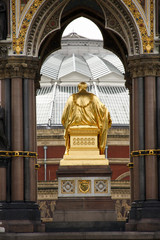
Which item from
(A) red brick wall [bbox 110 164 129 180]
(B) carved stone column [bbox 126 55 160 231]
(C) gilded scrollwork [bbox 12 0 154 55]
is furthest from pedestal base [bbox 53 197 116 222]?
(A) red brick wall [bbox 110 164 129 180]

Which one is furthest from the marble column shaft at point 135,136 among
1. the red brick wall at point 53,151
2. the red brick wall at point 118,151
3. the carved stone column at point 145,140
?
the red brick wall at point 53,151

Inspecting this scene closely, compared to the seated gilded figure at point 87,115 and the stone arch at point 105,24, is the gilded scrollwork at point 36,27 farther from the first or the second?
the seated gilded figure at point 87,115

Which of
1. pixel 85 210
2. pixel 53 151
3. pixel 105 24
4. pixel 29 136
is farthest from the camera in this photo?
pixel 53 151

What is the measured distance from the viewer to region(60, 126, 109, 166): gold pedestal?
48594 mm

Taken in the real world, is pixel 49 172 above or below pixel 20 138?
above

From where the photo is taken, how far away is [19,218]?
45.8 metres

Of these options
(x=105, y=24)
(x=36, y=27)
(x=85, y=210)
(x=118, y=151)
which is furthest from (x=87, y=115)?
(x=118, y=151)

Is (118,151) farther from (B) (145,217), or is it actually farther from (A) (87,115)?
(B) (145,217)

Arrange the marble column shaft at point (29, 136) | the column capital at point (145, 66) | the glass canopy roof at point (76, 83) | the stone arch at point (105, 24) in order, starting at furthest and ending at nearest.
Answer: the glass canopy roof at point (76, 83) < the stone arch at point (105, 24) < the column capital at point (145, 66) < the marble column shaft at point (29, 136)

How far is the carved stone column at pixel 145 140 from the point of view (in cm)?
4619

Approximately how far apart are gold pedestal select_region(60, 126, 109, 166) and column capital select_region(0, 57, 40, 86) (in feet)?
11.6

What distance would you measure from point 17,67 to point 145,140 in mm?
6408

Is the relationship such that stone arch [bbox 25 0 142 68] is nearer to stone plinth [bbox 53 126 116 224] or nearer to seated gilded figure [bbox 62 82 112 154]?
seated gilded figure [bbox 62 82 112 154]

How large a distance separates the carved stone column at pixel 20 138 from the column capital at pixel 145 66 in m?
4.32
